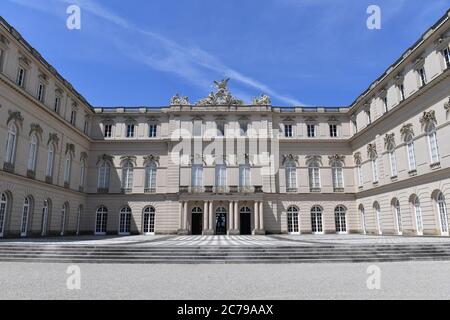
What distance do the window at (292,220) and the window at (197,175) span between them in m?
9.56

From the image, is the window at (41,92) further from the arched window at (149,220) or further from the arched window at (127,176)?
the arched window at (149,220)

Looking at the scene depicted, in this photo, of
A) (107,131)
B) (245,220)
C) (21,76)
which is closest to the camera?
(21,76)

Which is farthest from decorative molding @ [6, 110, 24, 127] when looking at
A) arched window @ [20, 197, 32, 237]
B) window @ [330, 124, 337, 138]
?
window @ [330, 124, 337, 138]

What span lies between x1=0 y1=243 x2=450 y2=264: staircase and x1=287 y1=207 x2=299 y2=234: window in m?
18.9

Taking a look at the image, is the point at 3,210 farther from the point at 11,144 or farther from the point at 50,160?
the point at 50,160

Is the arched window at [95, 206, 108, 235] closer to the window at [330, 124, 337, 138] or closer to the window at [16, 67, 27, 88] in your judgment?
the window at [16, 67, 27, 88]

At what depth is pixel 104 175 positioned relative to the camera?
1328 inches

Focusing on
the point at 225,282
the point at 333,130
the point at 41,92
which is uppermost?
the point at 41,92

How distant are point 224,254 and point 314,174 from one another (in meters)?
22.5

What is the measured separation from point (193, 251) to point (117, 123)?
24451 millimetres

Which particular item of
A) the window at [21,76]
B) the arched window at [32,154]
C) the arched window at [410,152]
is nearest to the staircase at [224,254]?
the arched window at [32,154]

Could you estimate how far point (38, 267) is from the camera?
37.8ft

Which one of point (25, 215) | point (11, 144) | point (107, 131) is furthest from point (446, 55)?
point (107, 131)

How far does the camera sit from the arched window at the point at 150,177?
33.6 metres
